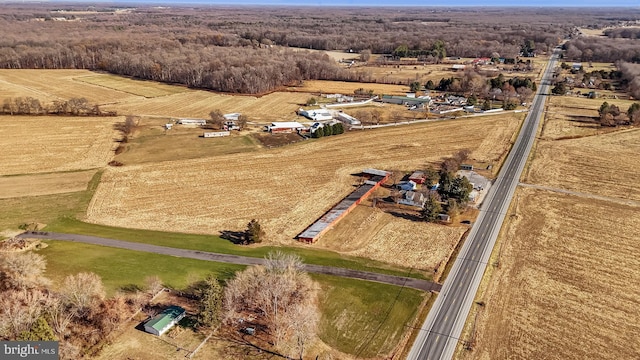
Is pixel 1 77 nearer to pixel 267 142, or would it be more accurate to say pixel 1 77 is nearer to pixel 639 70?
pixel 267 142

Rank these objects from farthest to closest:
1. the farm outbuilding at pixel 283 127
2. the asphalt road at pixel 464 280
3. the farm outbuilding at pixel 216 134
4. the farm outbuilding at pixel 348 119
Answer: the farm outbuilding at pixel 348 119 < the farm outbuilding at pixel 283 127 < the farm outbuilding at pixel 216 134 < the asphalt road at pixel 464 280

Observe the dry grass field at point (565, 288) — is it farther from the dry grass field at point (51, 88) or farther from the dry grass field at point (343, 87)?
the dry grass field at point (51, 88)

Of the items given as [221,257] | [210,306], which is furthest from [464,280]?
[221,257]

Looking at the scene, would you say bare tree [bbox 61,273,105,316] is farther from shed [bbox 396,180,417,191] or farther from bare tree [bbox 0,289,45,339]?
shed [bbox 396,180,417,191]

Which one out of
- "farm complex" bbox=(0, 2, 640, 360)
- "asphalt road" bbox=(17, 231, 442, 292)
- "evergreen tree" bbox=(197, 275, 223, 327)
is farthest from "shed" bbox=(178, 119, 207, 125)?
"evergreen tree" bbox=(197, 275, 223, 327)

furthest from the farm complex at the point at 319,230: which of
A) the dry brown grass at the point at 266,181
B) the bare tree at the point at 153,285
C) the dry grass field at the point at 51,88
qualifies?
the dry grass field at the point at 51,88

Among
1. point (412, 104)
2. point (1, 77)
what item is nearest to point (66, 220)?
point (412, 104)

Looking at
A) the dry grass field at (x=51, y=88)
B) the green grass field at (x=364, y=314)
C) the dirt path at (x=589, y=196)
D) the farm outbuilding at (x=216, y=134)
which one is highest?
the dry grass field at (x=51, y=88)

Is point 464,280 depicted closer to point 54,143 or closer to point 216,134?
point 216,134
